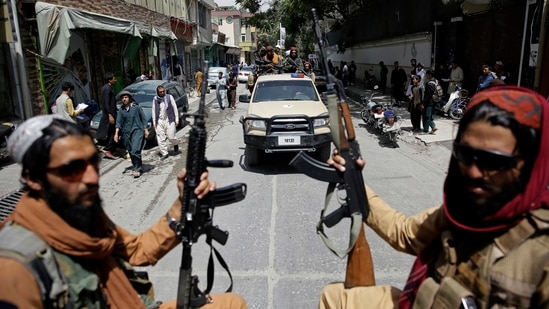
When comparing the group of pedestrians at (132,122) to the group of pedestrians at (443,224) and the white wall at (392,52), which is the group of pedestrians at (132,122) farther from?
the white wall at (392,52)

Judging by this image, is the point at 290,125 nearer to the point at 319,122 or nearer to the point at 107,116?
the point at 319,122

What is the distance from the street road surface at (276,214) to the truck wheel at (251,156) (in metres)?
0.14

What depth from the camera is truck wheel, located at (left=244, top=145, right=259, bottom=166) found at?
772cm

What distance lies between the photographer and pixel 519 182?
4.79ft

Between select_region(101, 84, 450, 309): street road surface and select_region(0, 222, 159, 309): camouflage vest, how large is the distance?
1975 mm

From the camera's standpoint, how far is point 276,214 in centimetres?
539

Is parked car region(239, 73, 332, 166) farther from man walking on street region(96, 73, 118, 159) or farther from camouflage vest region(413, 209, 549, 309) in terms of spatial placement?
camouflage vest region(413, 209, 549, 309)

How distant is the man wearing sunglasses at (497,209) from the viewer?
4.62ft

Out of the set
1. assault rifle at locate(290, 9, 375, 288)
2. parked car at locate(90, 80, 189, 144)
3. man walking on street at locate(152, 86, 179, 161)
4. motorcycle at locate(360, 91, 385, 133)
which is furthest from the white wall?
assault rifle at locate(290, 9, 375, 288)

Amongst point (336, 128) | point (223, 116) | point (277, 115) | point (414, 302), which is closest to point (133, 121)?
point (277, 115)

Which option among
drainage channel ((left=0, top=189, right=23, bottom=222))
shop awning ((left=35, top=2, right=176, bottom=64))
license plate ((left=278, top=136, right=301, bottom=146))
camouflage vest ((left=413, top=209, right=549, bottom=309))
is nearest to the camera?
camouflage vest ((left=413, top=209, right=549, bottom=309))

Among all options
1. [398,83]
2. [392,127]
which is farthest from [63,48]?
[398,83]

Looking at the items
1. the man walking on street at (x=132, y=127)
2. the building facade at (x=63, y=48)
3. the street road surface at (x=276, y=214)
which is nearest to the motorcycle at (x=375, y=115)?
the street road surface at (x=276, y=214)

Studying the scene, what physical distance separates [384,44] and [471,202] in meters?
22.4
